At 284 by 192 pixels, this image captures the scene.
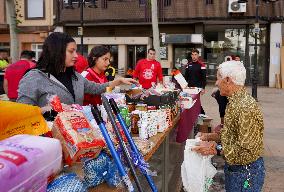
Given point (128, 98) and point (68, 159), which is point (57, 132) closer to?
point (68, 159)

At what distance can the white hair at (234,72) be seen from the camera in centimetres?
343

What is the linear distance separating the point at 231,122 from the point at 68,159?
61.2 inches

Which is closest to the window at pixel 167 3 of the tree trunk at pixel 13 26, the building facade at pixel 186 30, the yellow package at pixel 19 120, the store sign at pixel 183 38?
the building facade at pixel 186 30

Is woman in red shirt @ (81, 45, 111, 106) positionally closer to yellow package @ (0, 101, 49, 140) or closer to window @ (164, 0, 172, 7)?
yellow package @ (0, 101, 49, 140)

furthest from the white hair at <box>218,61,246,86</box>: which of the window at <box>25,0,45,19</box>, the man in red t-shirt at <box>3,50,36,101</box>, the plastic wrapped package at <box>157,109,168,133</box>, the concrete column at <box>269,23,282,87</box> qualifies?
the window at <box>25,0,45,19</box>

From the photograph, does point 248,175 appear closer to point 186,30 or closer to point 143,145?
point 143,145

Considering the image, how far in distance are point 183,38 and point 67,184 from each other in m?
24.9

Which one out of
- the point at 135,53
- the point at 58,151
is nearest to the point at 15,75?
the point at 58,151

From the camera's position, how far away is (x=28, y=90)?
332cm

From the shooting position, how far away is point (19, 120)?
214 cm

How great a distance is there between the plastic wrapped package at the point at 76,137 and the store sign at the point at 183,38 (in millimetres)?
24236

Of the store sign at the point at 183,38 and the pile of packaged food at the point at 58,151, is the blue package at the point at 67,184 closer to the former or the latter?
the pile of packaged food at the point at 58,151

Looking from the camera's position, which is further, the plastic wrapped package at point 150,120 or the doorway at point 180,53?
the doorway at point 180,53

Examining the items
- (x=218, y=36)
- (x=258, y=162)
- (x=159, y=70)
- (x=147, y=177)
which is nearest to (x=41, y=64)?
(x=147, y=177)
